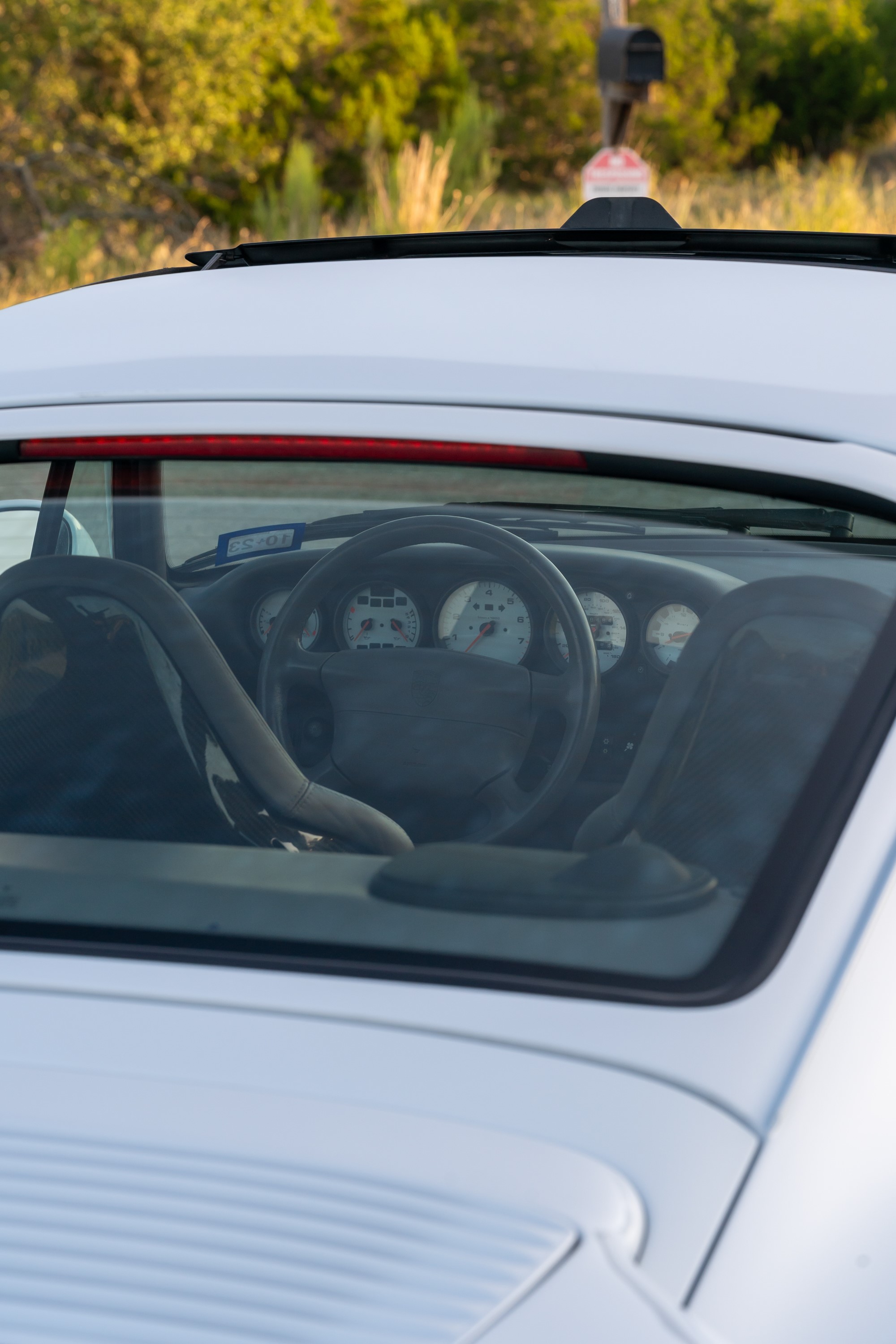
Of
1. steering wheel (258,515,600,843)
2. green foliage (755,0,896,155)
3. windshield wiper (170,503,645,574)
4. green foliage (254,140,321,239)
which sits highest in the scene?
green foliage (755,0,896,155)

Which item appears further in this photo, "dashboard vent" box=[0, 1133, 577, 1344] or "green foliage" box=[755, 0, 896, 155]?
"green foliage" box=[755, 0, 896, 155]

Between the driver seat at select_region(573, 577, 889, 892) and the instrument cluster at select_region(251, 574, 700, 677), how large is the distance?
0.61 m

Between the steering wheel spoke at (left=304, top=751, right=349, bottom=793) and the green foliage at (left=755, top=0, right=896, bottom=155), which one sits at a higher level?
the green foliage at (left=755, top=0, right=896, bottom=155)

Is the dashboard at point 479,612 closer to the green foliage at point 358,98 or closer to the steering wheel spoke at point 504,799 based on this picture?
the steering wheel spoke at point 504,799

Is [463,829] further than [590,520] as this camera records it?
No

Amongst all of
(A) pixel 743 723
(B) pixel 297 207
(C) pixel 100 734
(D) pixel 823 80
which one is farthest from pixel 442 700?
(D) pixel 823 80

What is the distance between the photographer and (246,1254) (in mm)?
975

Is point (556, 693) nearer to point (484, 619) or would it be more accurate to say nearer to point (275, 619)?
point (484, 619)

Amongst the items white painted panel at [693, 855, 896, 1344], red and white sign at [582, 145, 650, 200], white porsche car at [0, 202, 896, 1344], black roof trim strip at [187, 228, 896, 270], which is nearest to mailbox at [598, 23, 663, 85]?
red and white sign at [582, 145, 650, 200]

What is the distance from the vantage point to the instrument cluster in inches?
83.5

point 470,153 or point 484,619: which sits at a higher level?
point 470,153

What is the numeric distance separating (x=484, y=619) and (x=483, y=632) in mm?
21

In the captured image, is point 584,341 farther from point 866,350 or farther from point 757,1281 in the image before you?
point 757,1281

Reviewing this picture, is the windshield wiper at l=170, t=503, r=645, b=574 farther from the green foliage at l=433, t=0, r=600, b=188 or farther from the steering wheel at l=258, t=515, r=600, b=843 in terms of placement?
the green foliage at l=433, t=0, r=600, b=188
